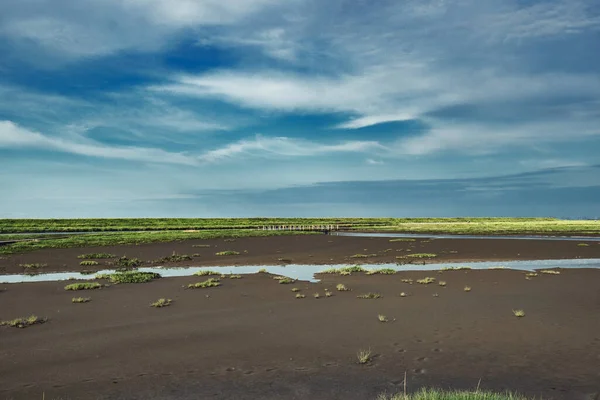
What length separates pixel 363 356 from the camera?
11609 mm

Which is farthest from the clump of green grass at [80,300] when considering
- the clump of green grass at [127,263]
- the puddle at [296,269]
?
the clump of green grass at [127,263]

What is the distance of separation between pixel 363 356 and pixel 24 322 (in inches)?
491

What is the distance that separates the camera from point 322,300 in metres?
20.0

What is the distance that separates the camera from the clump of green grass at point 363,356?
37.1 feet

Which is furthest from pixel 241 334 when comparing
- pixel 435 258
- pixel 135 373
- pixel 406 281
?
pixel 435 258

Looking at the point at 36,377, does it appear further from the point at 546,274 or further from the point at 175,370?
the point at 546,274

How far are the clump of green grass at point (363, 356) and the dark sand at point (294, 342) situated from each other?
0.66 ft

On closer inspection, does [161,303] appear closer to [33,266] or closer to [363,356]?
[363,356]

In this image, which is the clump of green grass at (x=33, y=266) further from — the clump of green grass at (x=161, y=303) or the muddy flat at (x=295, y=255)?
the clump of green grass at (x=161, y=303)

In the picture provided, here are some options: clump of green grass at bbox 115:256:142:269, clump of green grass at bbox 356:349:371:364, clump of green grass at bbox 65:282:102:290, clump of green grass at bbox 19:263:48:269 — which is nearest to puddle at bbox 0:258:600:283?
clump of green grass at bbox 115:256:142:269

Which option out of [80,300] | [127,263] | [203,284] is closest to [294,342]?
[80,300]

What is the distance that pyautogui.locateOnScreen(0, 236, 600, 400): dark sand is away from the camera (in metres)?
9.84

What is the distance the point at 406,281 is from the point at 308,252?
24.1m

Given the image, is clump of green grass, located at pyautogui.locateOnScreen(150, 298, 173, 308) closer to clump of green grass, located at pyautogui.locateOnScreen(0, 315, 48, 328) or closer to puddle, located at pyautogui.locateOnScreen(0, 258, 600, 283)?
clump of green grass, located at pyautogui.locateOnScreen(0, 315, 48, 328)
